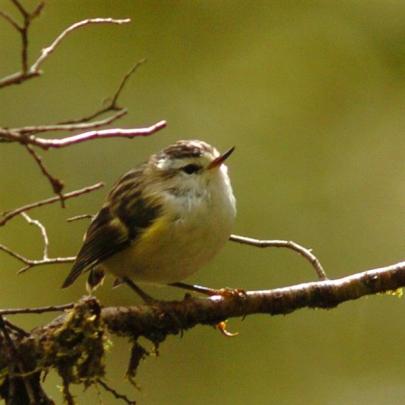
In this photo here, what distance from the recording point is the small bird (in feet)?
13.5

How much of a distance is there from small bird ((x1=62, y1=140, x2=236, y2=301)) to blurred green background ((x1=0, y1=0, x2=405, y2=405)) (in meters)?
2.95

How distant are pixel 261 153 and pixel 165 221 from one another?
4391mm

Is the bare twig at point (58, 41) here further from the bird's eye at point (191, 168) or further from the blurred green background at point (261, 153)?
the blurred green background at point (261, 153)

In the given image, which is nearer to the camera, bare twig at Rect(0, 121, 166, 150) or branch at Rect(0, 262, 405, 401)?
bare twig at Rect(0, 121, 166, 150)

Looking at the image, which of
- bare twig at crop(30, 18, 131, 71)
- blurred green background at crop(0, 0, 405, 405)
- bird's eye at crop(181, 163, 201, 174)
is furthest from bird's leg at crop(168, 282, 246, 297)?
blurred green background at crop(0, 0, 405, 405)

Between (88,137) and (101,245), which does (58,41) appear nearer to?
(88,137)

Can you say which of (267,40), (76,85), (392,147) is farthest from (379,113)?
(76,85)

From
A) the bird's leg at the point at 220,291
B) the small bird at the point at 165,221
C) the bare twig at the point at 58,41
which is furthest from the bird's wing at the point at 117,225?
the bare twig at the point at 58,41

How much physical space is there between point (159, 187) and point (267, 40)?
5.10m

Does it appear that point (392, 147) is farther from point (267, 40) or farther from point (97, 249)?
point (97, 249)

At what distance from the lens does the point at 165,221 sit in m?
4.14

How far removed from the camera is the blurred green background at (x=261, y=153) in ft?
25.2

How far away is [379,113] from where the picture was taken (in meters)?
9.05

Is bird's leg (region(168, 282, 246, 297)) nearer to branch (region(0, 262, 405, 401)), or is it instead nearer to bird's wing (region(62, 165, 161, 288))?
branch (region(0, 262, 405, 401))
